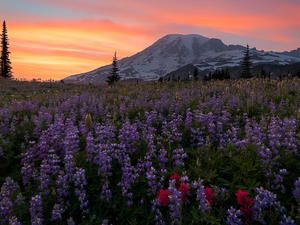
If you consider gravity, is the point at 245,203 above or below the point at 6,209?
above

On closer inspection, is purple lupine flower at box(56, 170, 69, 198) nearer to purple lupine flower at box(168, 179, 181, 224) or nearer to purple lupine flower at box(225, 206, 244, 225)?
purple lupine flower at box(168, 179, 181, 224)

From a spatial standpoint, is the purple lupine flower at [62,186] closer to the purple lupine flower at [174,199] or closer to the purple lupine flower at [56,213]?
the purple lupine flower at [56,213]

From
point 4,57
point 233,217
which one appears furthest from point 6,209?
point 4,57

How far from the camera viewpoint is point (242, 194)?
2.16 m

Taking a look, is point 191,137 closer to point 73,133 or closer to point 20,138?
point 73,133

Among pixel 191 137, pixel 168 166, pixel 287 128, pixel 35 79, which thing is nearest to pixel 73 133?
pixel 168 166

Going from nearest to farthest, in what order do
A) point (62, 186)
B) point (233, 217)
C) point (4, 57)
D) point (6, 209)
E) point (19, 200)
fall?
point (233, 217), point (6, 209), point (19, 200), point (62, 186), point (4, 57)

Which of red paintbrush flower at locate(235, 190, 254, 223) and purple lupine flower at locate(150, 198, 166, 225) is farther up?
red paintbrush flower at locate(235, 190, 254, 223)

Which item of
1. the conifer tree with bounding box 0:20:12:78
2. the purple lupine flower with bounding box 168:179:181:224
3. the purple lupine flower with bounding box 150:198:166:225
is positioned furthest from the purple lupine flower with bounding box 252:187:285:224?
the conifer tree with bounding box 0:20:12:78

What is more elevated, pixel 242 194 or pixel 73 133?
pixel 73 133

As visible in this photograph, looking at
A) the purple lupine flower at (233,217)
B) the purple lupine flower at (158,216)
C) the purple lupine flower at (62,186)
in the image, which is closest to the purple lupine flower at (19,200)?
the purple lupine flower at (62,186)

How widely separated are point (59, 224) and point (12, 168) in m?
2.22

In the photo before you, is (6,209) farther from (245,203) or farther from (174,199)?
(245,203)

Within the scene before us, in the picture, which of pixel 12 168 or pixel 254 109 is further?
pixel 254 109
